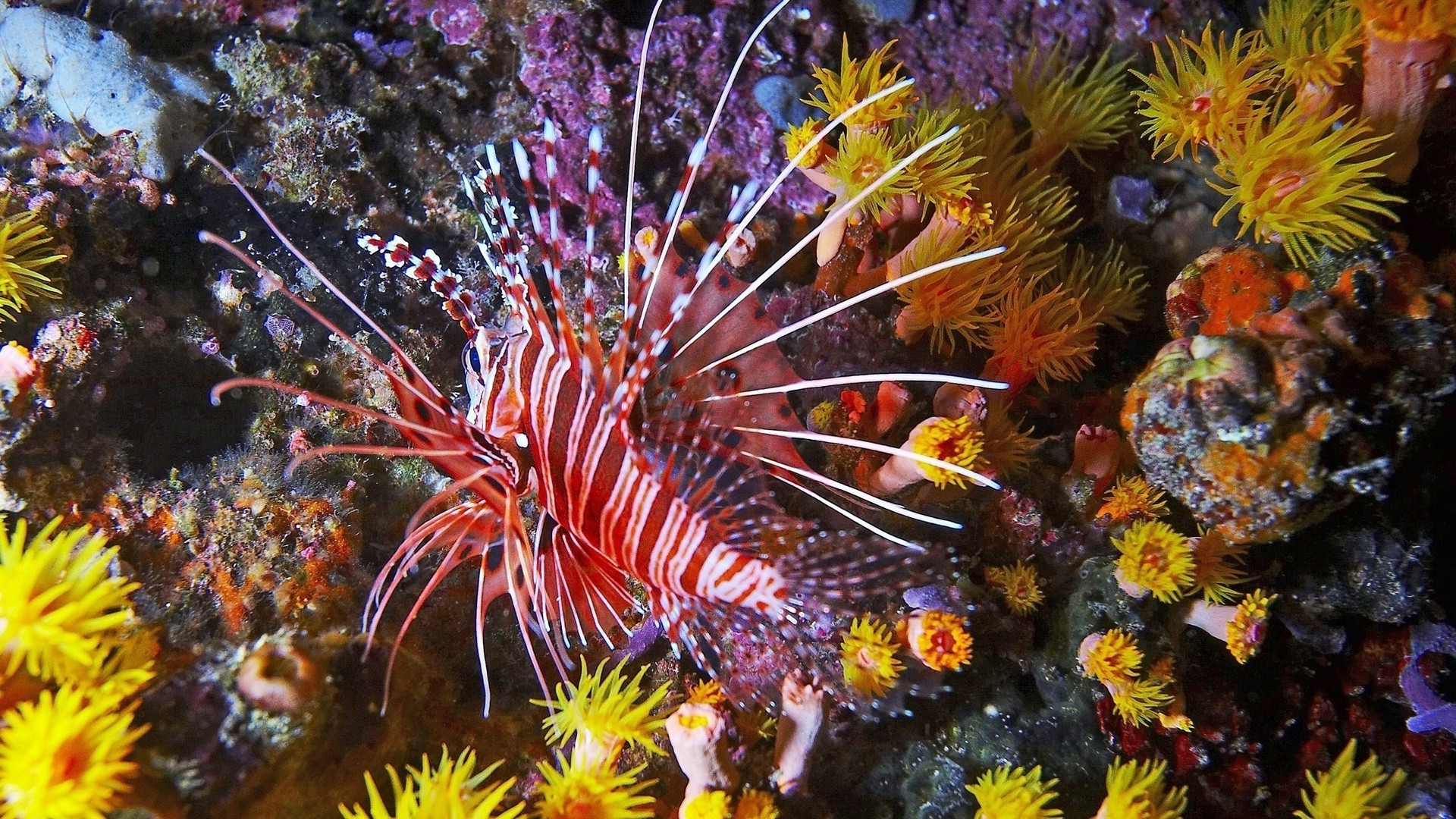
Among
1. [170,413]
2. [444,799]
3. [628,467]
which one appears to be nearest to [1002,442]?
[628,467]

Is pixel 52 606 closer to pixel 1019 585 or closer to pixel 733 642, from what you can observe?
pixel 733 642

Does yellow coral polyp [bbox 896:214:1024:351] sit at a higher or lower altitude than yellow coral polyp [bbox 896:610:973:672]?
higher

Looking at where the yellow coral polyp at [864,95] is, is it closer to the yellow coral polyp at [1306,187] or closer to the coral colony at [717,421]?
the coral colony at [717,421]

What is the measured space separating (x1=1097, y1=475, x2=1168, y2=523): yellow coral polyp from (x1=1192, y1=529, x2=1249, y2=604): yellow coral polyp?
0.17 meters

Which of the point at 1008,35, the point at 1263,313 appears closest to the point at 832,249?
the point at 1263,313

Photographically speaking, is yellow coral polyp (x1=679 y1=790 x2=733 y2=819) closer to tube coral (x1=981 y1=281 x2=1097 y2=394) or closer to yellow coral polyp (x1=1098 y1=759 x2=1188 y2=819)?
yellow coral polyp (x1=1098 y1=759 x2=1188 y2=819)

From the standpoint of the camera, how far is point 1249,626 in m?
2.39

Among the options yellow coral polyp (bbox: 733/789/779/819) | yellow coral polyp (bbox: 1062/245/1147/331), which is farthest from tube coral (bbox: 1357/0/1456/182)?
yellow coral polyp (bbox: 733/789/779/819)

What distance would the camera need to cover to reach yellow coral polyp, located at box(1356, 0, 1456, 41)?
2293 mm

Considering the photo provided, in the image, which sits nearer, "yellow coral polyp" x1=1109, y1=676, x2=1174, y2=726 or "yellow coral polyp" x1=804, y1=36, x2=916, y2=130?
"yellow coral polyp" x1=1109, y1=676, x2=1174, y2=726

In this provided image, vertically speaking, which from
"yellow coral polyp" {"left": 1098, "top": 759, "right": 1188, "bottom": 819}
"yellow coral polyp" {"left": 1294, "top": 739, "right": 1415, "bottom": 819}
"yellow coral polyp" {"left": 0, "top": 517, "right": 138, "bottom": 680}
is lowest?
"yellow coral polyp" {"left": 1294, "top": 739, "right": 1415, "bottom": 819}

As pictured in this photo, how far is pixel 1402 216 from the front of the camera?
2.73 meters

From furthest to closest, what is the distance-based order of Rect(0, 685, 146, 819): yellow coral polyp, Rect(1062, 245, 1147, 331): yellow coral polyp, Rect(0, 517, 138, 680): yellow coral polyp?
Rect(1062, 245, 1147, 331): yellow coral polyp < Rect(0, 517, 138, 680): yellow coral polyp < Rect(0, 685, 146, 819): yellow coral polyp

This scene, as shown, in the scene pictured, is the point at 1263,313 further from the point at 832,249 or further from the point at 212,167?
the point at 212,167
